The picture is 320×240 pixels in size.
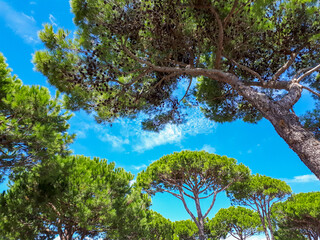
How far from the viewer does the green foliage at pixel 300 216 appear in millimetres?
12058

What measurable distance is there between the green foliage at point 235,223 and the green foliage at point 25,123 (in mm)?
20669

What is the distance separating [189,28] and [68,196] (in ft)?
19.2

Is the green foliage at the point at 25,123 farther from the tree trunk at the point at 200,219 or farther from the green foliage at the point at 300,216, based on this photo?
the green foliage at the point at 300,216

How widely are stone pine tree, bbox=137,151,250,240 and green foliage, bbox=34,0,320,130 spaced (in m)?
6.70

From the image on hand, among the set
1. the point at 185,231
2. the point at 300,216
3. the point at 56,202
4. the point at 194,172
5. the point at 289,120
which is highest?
the point at 194,172

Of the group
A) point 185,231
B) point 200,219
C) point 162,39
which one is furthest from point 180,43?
point 185,231

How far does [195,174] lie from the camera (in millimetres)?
11391

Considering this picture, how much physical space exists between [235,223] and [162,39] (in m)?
20.9

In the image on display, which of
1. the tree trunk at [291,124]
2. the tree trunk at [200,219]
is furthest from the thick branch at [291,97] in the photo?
the tree trunk at [200,219]

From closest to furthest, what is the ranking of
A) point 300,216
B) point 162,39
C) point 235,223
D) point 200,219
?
point 162,39, point 200,219, point 300,216, point 235,223

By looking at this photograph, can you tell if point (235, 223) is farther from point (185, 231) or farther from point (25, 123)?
point (25, 123)

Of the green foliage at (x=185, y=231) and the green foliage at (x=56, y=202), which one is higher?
the green foliage at (x=185, y=231)

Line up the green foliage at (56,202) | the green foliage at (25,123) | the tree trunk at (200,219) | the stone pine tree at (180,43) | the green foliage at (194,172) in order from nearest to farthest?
the green foliage at (25,123), the stone pine tree at (180,43), the green foliage at (56,202), the tree trunk at (200,219), the green foliage at (194,172)

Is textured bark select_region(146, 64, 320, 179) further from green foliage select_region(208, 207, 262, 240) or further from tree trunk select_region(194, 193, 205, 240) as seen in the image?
green foliage select_region(208, 207, 262, 240)
